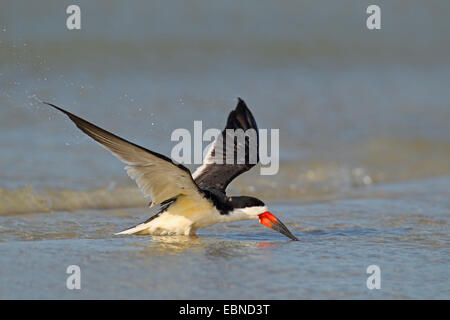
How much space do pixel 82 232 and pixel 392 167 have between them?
4827mm

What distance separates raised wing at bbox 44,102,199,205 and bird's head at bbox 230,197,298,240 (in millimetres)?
330

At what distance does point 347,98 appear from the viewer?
12555 millimetres

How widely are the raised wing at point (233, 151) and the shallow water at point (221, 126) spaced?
48 centimetres

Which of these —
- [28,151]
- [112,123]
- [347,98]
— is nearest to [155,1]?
[347,98]

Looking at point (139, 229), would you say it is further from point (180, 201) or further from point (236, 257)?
point (236, 257)

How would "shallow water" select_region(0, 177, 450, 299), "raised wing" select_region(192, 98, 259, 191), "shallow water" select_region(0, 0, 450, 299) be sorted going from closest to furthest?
"shallow water" select_region(0, 177, 450, 299) < "shallow water" select_region(0, 0, 450, 299) < "raised wing" select_region(192, 98, 259, 191)

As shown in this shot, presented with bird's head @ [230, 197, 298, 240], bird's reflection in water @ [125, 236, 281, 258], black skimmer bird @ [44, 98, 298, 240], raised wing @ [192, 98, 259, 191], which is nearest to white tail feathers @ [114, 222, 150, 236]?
black skimmer bird @ [44, 98, 298, 240]

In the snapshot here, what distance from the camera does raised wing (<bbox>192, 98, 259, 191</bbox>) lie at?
677cm

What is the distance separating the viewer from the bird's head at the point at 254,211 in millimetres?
6000

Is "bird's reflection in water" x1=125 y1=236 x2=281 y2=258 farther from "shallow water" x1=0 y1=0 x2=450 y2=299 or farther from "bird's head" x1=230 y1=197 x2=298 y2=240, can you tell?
"bird's head" x1=230 y1=197 x2=298 y2=240

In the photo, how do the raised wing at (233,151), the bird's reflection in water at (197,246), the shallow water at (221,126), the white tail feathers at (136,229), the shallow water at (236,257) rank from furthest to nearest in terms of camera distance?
1. the raised wing at (233,151)
2. the white tail feathers at (136,229)
3. the bird's reflection in water at (197,246)
4. the shallow water at (221,126)
5. the shallow water at (236,257)

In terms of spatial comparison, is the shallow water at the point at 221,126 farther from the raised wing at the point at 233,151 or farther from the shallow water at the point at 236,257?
the raised wing at the point at 233,151

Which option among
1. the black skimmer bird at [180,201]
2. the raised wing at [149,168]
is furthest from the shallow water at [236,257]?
the raised wing at [149,168]
